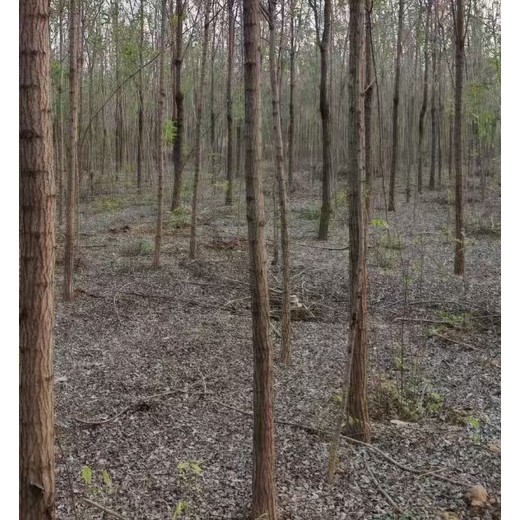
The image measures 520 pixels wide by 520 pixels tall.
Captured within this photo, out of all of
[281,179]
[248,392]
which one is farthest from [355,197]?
[248,392]

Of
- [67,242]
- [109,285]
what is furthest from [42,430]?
[109,285]

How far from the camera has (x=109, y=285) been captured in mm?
6469

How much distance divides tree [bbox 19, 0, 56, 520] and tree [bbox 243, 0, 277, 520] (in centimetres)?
75

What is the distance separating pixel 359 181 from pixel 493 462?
5.28 ft

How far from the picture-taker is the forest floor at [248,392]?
2.68m

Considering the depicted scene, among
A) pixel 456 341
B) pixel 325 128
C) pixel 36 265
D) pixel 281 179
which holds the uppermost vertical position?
pixel 325 128

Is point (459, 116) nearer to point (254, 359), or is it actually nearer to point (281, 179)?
point (281, 179)

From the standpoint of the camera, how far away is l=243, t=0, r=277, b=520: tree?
6.66 ft

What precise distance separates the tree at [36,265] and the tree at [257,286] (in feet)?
2.46

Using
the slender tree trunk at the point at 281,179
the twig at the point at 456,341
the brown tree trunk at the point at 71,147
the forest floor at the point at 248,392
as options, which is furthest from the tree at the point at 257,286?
the brown tree trunk at the point at 71,147

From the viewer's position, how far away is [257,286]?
7.05 ft

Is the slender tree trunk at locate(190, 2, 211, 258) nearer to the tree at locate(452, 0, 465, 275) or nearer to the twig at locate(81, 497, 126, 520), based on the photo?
the tree at locate(452, 0, 465, 275)

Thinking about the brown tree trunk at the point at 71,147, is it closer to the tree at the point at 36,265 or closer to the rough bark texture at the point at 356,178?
the rough bark texture at the point at 356,178

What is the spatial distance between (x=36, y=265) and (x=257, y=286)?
2.88 feet
